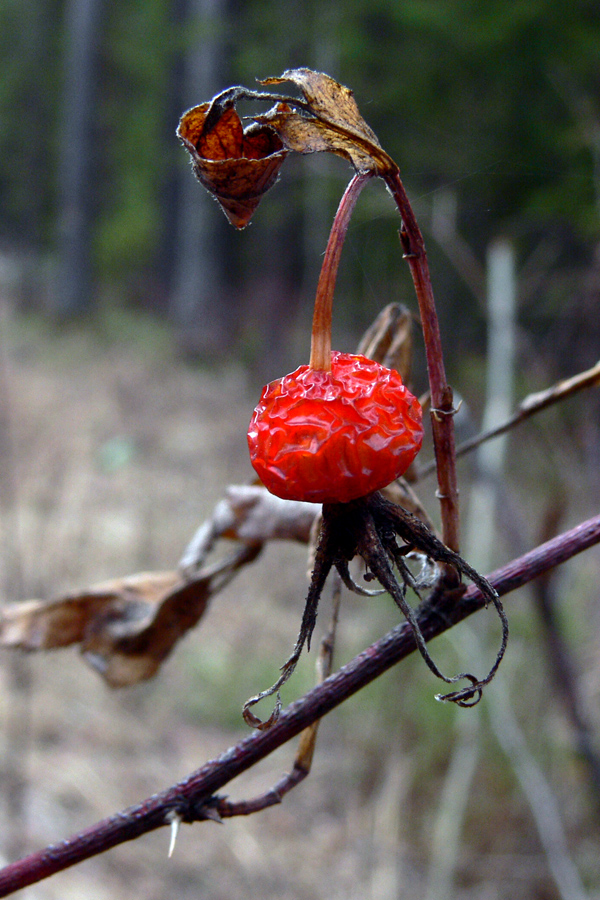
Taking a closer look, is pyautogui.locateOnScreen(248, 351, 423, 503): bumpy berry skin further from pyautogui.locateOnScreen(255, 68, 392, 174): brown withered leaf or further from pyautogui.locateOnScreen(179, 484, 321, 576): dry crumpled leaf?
pyautogui.locateOnScreen(179, 484, 321, 576): dry crumpled leaf

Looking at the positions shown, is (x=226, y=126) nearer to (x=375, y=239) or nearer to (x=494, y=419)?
(x=494, y=419)

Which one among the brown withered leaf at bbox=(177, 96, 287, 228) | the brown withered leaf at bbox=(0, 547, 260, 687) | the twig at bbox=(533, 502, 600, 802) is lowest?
the twig at bbox=(533, 502, 600, 802)

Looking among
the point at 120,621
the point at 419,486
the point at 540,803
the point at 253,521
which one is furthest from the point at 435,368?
the point at 540,803

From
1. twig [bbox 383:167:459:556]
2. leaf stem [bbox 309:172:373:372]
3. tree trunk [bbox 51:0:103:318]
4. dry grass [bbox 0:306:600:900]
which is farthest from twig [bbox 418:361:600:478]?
tree trunk [bbox 51:0:103:318]

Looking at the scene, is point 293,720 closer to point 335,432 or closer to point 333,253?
point 335,432

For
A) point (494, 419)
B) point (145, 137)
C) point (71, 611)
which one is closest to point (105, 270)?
point (145, 137)

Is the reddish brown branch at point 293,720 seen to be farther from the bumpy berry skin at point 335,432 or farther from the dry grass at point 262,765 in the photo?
the dry grass at point 262,765
